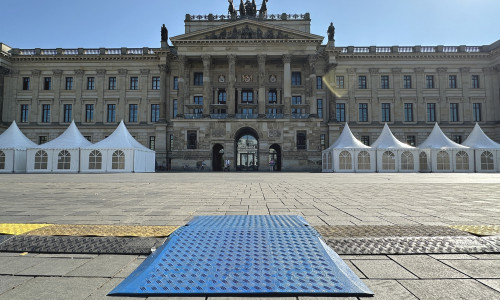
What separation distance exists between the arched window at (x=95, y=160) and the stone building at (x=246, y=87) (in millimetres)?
14262

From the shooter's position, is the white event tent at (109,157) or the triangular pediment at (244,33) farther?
the triangular pediment at (244,33)

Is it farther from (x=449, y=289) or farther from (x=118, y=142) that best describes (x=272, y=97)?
(x=449, y=289)

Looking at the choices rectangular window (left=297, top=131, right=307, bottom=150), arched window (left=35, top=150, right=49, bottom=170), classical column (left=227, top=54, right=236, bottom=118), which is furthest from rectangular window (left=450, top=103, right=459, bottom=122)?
arched window (left=35, top=150, right=49, bottom=170)

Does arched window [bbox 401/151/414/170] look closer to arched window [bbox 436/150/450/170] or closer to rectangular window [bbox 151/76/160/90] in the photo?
arched window [bbox 436/150/450/170]

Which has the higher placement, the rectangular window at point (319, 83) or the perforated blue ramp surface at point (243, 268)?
the rectangular window at point (319, 83)

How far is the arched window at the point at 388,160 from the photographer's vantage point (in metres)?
32.4

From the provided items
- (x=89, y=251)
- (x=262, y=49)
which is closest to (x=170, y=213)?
(x=89, y=251)

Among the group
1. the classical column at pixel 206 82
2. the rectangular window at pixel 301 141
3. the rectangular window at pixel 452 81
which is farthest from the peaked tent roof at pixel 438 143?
the classical column at pixel 206 82

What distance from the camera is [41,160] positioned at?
29.9 meters

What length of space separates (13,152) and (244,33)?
28980 mm

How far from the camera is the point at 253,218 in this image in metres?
4.22

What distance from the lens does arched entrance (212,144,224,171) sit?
42284mm

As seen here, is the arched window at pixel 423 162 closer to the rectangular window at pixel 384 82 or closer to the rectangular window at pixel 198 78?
the rectangular window at pixel 384 82

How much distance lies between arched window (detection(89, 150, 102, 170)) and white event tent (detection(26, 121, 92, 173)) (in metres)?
1.08
